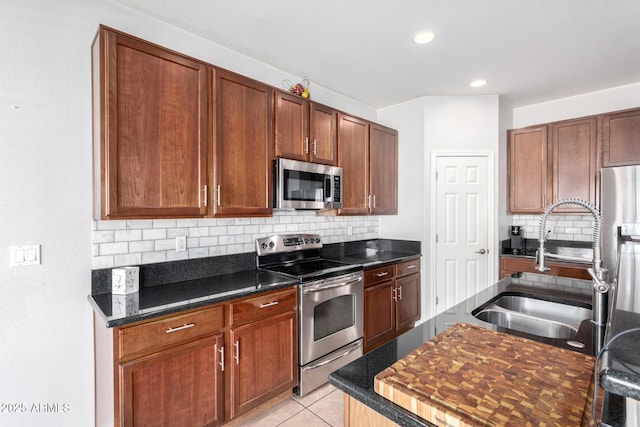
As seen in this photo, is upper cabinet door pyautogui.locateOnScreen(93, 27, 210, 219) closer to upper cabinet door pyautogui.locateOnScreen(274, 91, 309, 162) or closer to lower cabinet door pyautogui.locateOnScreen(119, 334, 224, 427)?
upper cabinet door pyautogui.locateOnScreen(274, 91, 309, 162)

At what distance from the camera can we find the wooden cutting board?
27.7 inches

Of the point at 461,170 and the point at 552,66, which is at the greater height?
the point at 552,66

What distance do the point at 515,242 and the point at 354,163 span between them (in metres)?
2.22

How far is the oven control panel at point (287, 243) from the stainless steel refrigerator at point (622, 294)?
7.05 feet

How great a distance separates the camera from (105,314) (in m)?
1.52

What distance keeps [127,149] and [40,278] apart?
0.86 m

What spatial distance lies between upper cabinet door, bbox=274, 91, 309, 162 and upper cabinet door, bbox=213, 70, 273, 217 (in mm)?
83

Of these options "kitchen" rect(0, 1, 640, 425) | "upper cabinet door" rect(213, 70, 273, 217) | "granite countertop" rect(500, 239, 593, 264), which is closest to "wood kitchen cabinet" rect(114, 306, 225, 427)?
"kitchen" rect(0, 1, 640, 425)

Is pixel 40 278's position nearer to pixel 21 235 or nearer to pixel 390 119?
pixel 21 235

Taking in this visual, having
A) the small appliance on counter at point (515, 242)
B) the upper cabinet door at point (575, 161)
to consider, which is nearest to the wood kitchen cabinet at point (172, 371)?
the small appliance on counter at point (515, 242)

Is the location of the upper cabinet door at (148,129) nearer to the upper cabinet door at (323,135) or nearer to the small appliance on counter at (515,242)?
the upper cabinet door at (323,135)

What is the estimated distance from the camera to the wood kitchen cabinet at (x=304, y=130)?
2525 millimetres

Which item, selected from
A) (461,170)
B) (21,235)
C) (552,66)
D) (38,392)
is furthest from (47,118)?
(552,66)

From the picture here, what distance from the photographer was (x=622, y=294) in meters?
1.14
